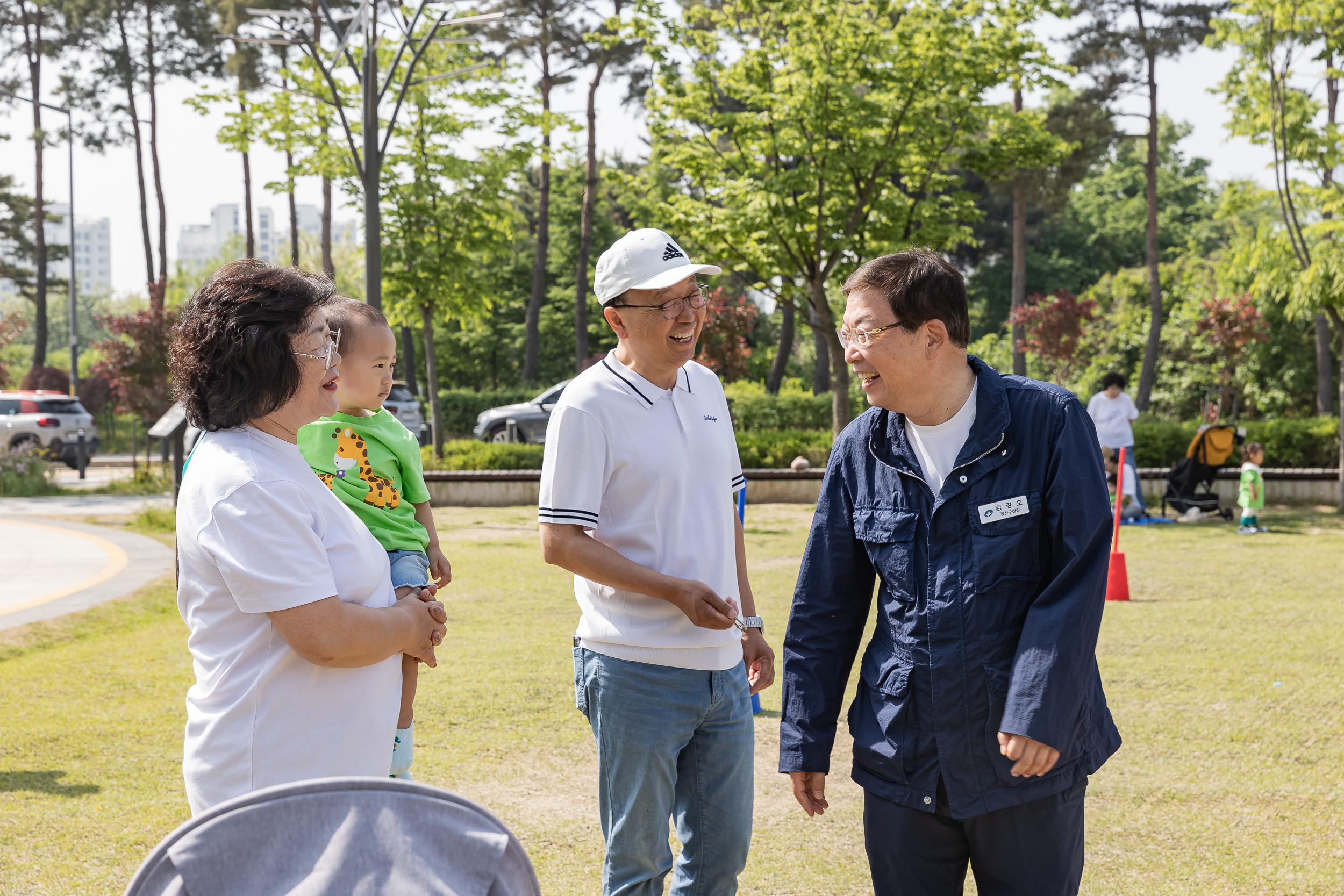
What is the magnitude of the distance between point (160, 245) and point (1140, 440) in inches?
1322

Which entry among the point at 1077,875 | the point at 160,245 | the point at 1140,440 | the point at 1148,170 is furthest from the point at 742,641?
the point at 160,245

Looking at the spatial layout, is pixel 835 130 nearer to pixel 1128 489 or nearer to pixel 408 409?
pixel 1128 489

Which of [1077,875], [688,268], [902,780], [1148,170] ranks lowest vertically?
[1077,875]

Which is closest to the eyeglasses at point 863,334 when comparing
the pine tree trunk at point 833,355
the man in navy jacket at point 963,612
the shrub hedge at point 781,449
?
the man in navy jacket at point 963,612

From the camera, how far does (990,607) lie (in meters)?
2.45

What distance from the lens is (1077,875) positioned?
253 centimetres

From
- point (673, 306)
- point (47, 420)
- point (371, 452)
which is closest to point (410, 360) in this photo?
point (47, 420)

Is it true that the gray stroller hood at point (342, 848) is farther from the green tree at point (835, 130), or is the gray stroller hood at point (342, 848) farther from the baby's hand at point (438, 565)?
the green tree at point (835, 130)

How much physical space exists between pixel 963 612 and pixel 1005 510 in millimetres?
244

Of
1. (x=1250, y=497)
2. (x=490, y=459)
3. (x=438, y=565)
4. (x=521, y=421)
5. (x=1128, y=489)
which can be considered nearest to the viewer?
(x=438, y=565)

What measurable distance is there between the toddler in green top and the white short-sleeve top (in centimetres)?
79

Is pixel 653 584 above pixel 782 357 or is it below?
below

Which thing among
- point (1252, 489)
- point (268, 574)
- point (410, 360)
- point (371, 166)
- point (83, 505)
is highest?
point (371, 166)

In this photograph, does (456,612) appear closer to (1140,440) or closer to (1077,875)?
(1077,875)
